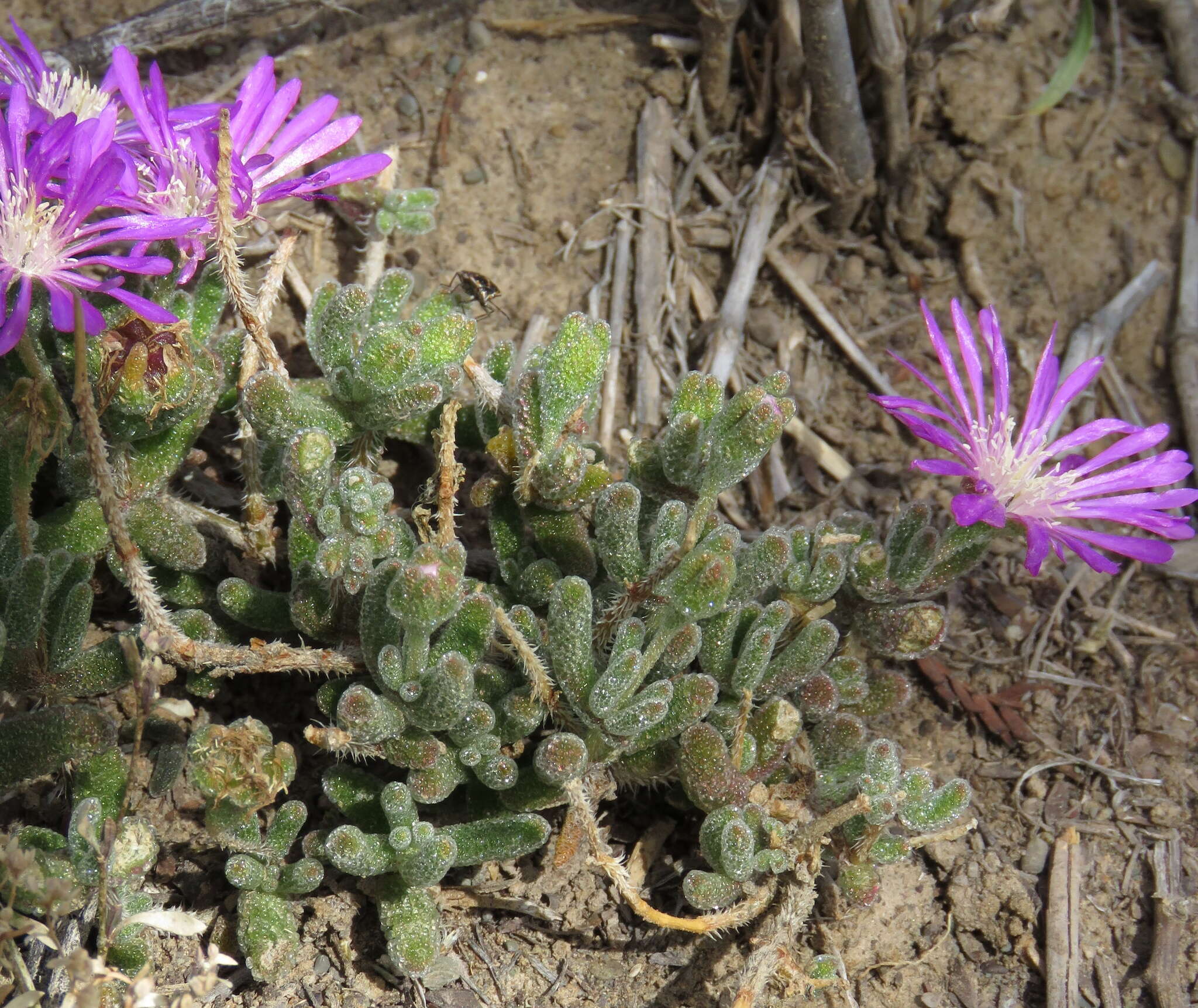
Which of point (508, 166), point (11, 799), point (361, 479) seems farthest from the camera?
point (508, 166)

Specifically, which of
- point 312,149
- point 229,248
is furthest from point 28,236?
point 312,149

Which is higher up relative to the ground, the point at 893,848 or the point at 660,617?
the point at 660,617

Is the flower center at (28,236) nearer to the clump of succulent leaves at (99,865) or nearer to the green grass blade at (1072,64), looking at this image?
the clump of succulent leaves at (99,865)

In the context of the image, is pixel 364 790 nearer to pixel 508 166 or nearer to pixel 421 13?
pixel 508 166

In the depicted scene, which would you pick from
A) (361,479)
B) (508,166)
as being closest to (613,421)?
(508,166)

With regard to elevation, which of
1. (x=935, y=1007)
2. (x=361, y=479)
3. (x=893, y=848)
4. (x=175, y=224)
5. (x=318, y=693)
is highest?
(x=175, y=224)

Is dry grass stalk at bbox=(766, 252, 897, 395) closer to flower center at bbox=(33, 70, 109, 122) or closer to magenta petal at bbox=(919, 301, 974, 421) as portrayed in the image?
magenta petal at bbox=(919, 301, 974, 421)

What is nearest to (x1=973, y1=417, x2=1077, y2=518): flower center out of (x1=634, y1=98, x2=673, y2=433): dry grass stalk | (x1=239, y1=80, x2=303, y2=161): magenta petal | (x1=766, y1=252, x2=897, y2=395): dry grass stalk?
(x1=766, y1=252, x2=897, y2=395): dry grass stalk
